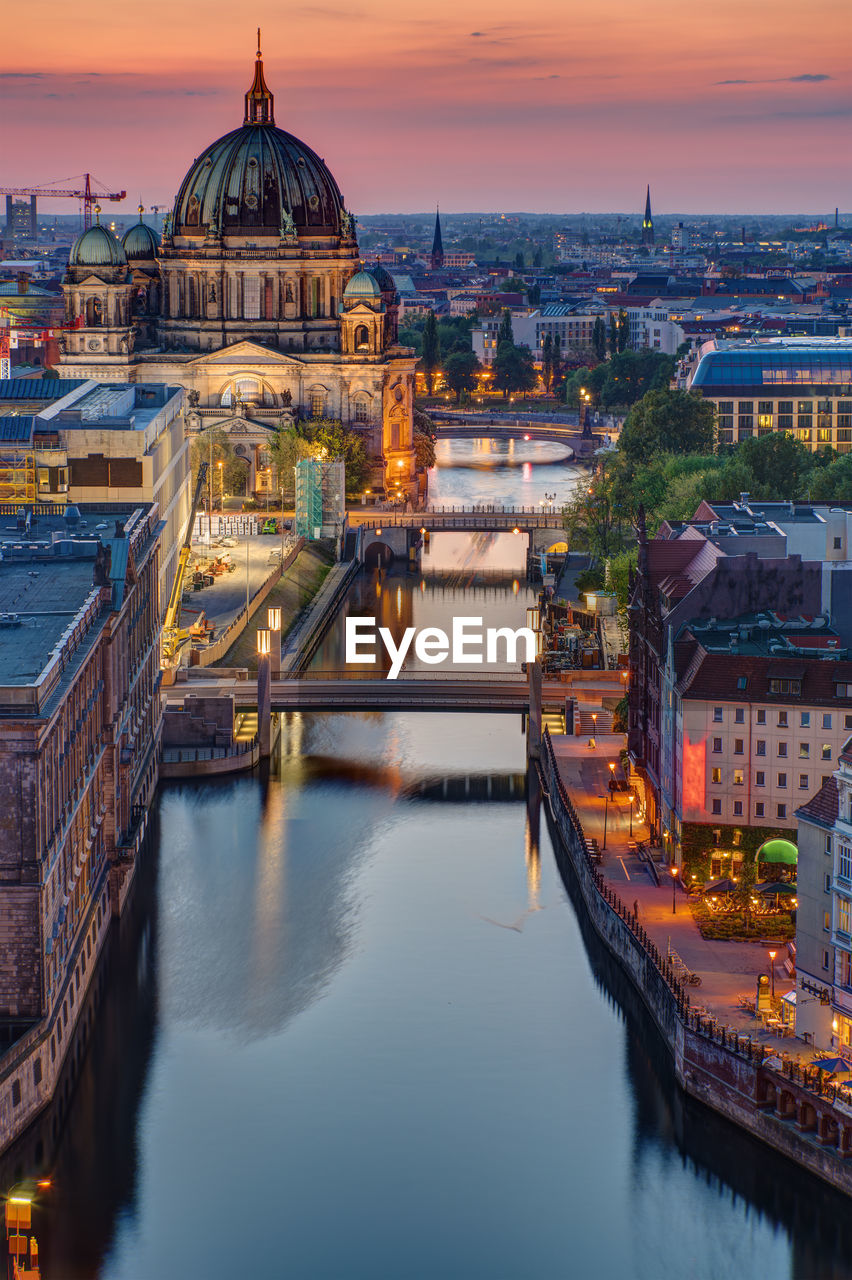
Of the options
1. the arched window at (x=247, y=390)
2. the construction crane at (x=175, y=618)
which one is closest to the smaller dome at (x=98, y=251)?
the arched window at (x=247, y=390)

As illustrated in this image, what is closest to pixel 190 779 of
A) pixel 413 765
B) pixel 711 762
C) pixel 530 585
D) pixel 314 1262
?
pixel 413 765

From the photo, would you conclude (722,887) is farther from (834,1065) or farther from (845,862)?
(834,1065)

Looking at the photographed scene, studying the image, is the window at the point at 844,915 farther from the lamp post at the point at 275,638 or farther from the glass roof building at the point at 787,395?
the glass roof building at the point at 787,395

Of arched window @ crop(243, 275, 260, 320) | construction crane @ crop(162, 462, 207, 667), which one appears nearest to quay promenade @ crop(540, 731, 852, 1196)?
construction crane @ crop(162, 462, 207, 667)

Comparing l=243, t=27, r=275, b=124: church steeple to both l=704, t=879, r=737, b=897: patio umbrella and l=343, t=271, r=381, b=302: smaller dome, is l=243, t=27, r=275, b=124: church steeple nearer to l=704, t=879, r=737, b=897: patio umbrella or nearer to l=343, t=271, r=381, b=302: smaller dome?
l=343, t=271, r=381, b=302: smaller dome

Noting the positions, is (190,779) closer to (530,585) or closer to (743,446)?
(530,585)

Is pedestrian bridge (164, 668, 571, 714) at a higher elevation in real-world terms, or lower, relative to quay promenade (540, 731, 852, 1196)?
higher

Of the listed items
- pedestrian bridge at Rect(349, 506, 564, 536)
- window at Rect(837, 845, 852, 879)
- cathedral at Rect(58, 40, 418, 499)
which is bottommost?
window at Rect(837, 845, 852, 879)
